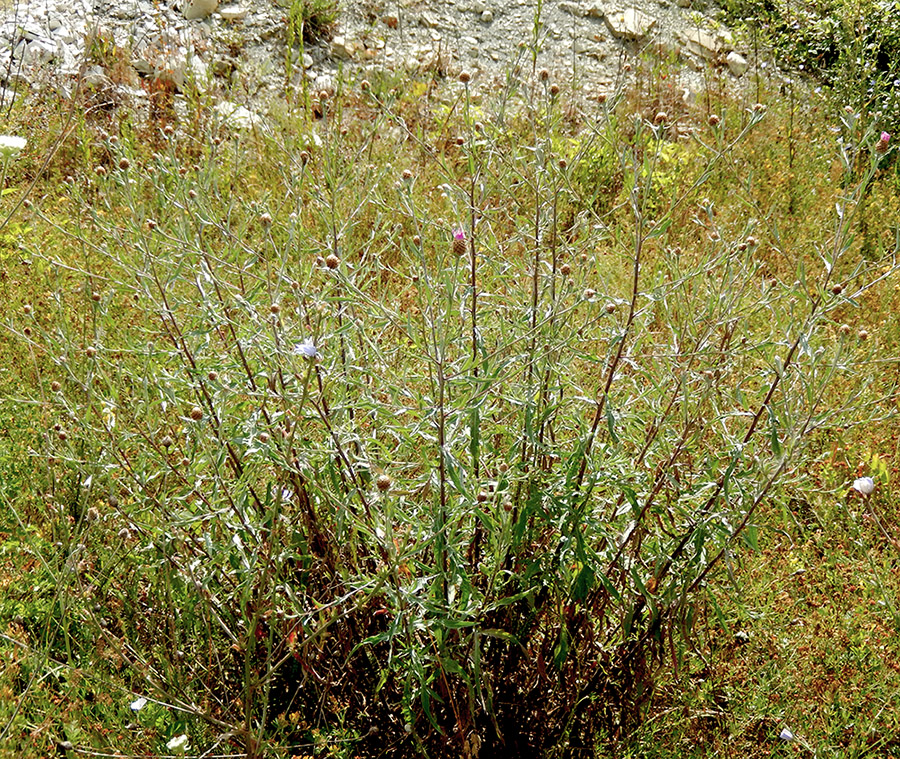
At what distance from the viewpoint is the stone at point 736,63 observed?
6.89 metres

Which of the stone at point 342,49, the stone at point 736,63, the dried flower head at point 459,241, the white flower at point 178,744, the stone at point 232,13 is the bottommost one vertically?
the white flower at point 178,744

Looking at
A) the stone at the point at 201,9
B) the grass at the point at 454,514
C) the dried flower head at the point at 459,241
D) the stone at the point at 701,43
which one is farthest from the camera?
the stone at the point at 701,43

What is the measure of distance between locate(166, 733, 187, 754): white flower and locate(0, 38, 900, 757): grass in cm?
5

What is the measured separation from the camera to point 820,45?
6.55m

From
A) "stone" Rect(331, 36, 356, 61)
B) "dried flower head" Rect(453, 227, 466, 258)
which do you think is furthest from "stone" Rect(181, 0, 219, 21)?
"dried flower head" Rect(453, 227, 466, 258)

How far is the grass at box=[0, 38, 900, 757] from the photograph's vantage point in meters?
1.70

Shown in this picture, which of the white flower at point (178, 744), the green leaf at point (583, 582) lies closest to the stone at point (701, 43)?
the green leaf at point (583, 582)

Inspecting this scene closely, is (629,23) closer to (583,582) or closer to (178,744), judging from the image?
(583,582)

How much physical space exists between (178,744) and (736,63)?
257 inches

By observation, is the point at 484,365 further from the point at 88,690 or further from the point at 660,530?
the point at 88,690

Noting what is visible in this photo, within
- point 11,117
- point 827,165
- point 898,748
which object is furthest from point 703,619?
point 11,117

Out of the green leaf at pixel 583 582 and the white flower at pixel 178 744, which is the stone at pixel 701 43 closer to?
the green leaf at pixel 583 582

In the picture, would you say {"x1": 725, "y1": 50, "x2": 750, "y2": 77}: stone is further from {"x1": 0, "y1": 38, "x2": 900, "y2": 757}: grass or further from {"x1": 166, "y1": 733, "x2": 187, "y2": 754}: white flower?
{"x1": 166, "y1": 733, "x2": 187, "y2": 754}: white flower

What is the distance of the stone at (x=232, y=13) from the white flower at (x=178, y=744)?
581 centimetres
